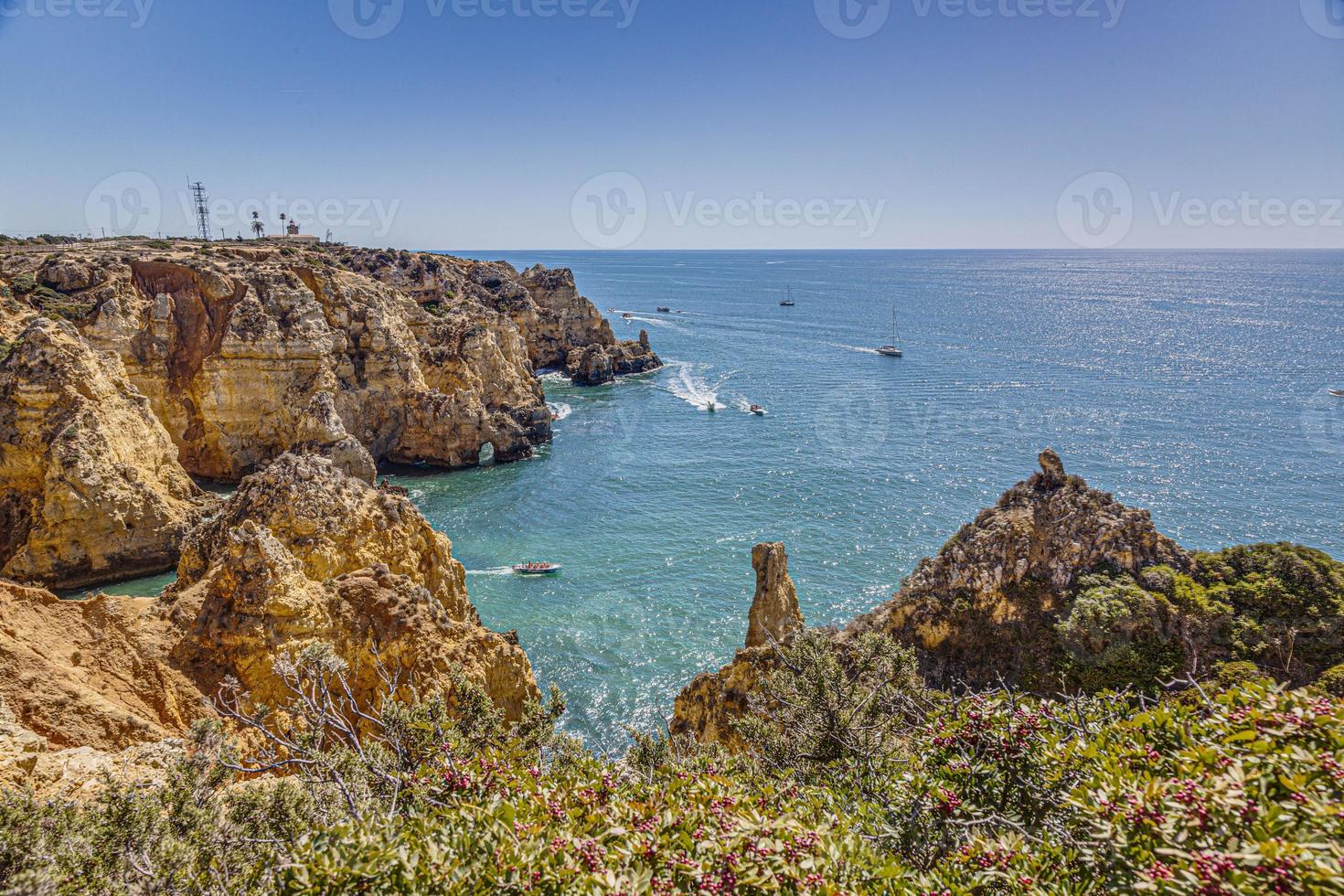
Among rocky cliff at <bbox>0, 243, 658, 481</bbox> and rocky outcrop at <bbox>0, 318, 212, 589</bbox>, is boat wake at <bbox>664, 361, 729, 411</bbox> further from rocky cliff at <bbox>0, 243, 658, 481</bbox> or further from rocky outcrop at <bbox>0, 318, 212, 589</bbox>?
rocky outcrop at <bbox>0, 318, 212, 589</bbox>

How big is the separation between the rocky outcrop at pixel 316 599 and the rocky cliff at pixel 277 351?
25.9m

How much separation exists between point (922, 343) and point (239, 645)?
105 m

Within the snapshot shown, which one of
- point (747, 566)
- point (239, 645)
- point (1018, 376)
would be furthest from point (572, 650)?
point (1018, 376)

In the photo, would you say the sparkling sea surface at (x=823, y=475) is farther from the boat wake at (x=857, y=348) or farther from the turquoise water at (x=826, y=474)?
the boat wake at (x=857, y=348)

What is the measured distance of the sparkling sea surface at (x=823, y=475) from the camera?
3095 cm

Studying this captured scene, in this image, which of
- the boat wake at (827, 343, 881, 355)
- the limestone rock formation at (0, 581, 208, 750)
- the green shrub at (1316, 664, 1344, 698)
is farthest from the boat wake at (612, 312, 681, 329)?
the green shrub at (1316, 664, 1344, 698)

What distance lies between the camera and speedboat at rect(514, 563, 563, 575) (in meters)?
35.0

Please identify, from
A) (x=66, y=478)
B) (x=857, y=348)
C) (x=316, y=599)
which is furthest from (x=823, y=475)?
(x=857, y=348)

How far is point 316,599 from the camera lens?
49.8 feet

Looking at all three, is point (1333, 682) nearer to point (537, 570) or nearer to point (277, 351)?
point (537, 570)

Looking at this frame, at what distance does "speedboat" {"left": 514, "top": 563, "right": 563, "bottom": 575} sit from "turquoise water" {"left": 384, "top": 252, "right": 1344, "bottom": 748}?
76 cm

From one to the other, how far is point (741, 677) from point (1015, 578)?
8.55 metres

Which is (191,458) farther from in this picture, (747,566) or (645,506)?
(747,566)

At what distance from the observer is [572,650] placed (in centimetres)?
2841
